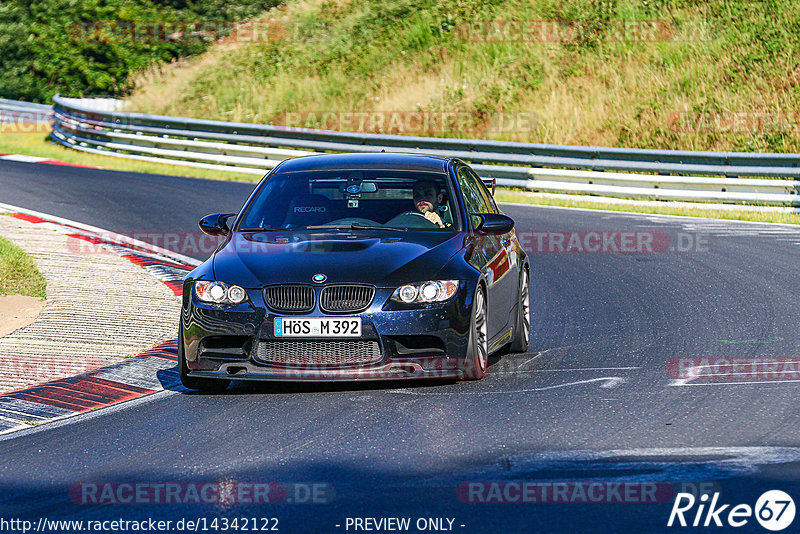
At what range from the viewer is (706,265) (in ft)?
48.7

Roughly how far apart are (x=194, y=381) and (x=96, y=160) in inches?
870

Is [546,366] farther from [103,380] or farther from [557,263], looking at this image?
[557,263]

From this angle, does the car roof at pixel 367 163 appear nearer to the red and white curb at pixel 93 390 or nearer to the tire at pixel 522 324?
the tire at pixel 522 324

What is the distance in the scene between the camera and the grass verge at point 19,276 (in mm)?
12258

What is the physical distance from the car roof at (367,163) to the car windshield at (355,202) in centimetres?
8

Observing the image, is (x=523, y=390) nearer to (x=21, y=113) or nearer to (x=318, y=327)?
(x=318, y=327)

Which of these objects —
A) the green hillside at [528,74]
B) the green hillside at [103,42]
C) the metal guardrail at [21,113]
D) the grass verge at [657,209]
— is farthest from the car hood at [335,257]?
the green hillside at [103,42]

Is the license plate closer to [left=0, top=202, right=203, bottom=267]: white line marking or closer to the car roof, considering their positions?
the car roof

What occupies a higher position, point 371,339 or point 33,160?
point 371,339

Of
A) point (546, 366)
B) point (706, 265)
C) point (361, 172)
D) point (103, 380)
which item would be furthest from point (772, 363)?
point (706, 265)

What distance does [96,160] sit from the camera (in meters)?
29.6

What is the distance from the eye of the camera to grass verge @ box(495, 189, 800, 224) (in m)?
20.2

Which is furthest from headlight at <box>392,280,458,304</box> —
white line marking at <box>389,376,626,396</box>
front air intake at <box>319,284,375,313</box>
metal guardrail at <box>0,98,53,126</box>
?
metal guardrail at <box>0,98,53,126</box>

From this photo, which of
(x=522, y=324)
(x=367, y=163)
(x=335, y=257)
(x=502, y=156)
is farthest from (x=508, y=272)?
(x=502, y=156)
